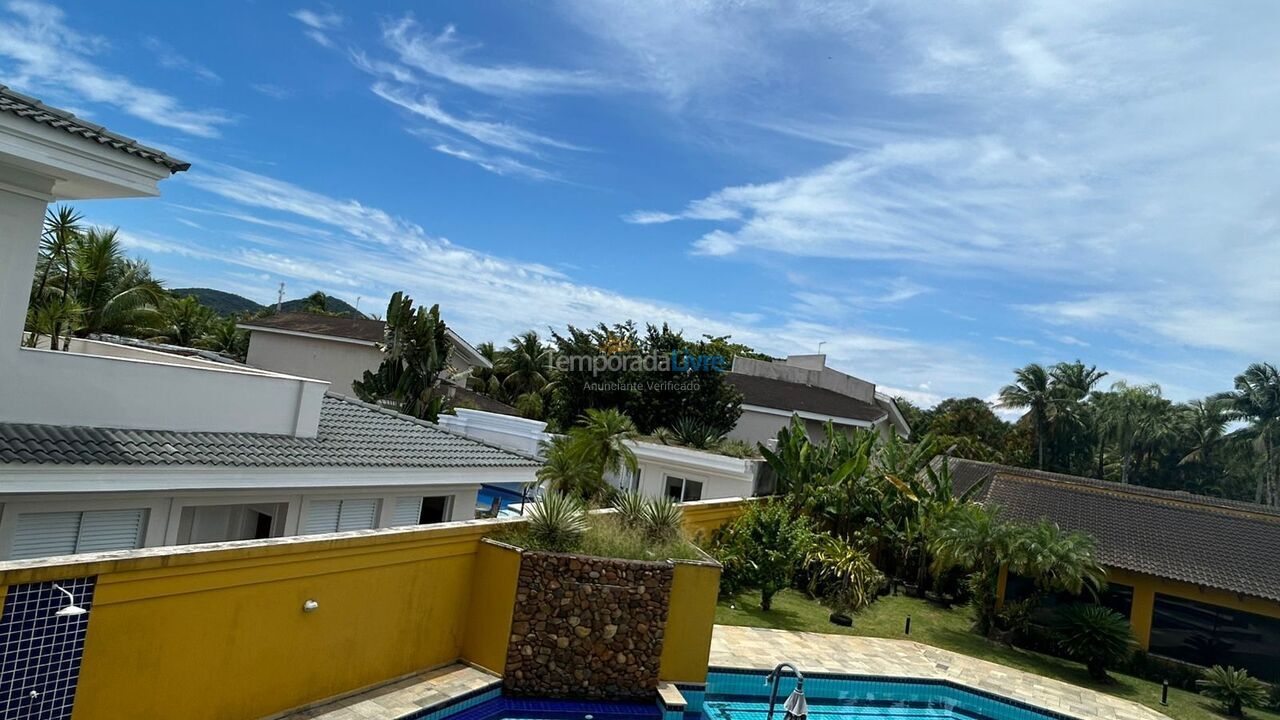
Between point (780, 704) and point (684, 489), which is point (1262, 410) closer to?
point (684, 489)

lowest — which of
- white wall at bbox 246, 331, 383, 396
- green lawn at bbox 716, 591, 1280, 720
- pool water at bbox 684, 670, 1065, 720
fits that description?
pool water at bbox 684, 670, 1065, 720

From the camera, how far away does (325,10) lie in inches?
697

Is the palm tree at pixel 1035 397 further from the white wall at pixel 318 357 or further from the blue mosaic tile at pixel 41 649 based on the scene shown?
the blue mosaic tile at pixel 41 649

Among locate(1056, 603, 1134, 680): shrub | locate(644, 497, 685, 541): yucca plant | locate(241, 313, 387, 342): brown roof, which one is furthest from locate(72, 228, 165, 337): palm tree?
locate(1056, 603, 1134, 680): shrub

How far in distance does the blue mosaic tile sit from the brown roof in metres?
29.2

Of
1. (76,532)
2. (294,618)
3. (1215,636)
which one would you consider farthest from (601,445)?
(1215,636)

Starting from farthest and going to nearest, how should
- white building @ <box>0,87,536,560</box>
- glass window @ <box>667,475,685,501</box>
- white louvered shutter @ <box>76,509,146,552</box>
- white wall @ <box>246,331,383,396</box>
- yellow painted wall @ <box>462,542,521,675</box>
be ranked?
white wall @ <box>246,331,383,396</box> → glass window @ <box>667,475,685,501</box> → yellow painted wall @ <box>462,542,521,675</box> → white louvered shutter @ <box>76,509,146,552</box> → white building @ <box>0,87,536,560</box>

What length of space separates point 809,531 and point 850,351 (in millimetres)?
32210

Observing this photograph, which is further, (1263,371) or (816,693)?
(1263,371)

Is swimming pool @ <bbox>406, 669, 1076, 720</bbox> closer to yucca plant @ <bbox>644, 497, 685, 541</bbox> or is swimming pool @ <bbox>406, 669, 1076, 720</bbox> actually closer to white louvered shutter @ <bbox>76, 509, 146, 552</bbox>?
yucca plant @ <bbox>644, 497, 685, 541</bbox>

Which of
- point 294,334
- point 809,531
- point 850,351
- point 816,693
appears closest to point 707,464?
point 809,531

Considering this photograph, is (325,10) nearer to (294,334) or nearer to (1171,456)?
(294,334)

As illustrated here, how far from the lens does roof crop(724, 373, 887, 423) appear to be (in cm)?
3168

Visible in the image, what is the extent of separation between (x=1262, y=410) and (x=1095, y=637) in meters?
54.6
